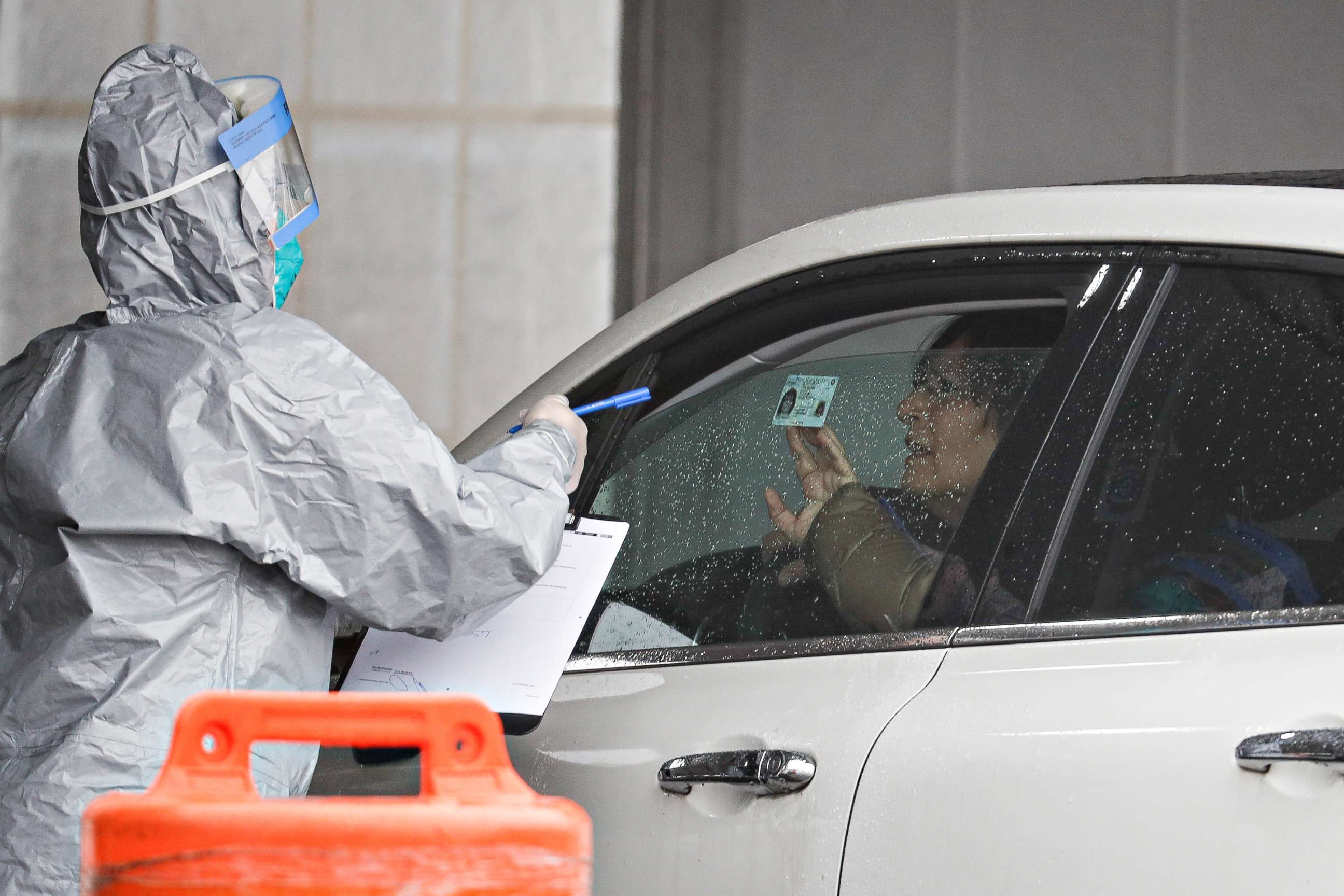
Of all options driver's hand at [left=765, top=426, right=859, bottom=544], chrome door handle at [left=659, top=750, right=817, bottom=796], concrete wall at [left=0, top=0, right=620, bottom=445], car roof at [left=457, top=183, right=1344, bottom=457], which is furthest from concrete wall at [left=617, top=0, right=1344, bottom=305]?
chrome door handle at [left=659, top=750, right=817, bottom=796]

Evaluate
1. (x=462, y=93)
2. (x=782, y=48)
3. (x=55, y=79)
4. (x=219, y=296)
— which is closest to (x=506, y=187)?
(x=462, y=93)

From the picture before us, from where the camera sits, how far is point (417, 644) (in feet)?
5.88

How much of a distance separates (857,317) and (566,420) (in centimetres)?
38

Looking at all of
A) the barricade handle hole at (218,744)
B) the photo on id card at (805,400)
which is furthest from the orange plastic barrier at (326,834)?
the photo on id card at (805,400)

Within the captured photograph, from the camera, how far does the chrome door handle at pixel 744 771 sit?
1442 mm

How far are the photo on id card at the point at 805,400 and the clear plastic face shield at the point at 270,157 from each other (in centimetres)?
65

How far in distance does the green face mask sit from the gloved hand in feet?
1.26

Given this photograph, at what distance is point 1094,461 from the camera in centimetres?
→ 144

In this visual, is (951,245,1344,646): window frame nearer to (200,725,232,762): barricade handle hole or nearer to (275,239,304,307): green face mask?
(200,725,232,762): barricade handle hole

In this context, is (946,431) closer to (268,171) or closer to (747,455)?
(747,455)

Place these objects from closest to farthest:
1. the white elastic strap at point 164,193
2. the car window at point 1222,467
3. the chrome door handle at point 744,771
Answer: the car window at point 1222,467, the chrome door handle at point 744,771, the white elastic strap at point 164,193

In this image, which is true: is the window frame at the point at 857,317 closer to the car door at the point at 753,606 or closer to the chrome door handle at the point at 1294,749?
the car door at the point at 753,606

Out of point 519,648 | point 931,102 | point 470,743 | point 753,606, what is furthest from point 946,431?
point 931,102

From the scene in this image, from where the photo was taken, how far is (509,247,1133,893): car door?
1.46 metres
